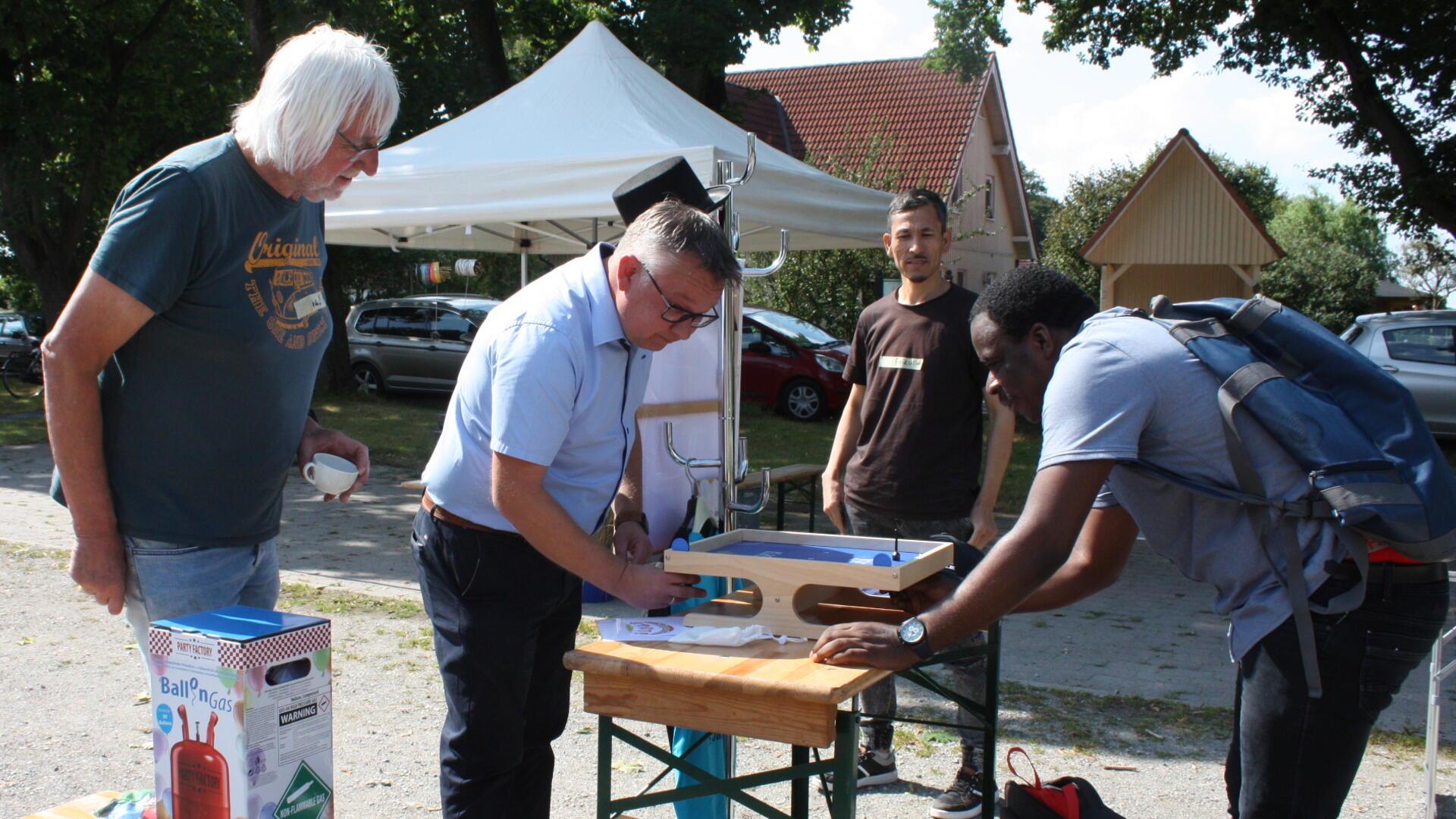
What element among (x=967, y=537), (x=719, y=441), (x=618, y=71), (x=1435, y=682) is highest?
(x=618, y=71)

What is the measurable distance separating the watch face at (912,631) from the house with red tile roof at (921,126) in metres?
21.0

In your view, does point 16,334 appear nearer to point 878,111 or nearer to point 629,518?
point 878,111

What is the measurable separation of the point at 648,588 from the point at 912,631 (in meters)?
0.52

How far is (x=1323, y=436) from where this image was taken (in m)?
2.01

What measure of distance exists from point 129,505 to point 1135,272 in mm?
20893

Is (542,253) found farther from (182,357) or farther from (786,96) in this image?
(786,96)

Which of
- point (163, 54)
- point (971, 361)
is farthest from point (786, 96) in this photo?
point (971, 361)

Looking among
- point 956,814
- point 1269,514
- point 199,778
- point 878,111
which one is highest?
point 878,111

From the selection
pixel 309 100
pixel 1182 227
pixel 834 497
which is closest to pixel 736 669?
pixel 309 100

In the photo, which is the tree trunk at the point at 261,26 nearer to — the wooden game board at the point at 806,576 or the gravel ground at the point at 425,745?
the gravel ground at the point at 425,745

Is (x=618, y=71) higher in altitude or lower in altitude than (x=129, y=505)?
higher

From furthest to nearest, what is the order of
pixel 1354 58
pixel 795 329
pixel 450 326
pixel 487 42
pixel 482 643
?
pixel 450 326 → pixel 795 329 → pixel 487 42 → pixel 1354 58 → pixel 482 643

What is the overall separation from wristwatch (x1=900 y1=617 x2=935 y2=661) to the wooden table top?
77 mm

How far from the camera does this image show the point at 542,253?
8906 mm
